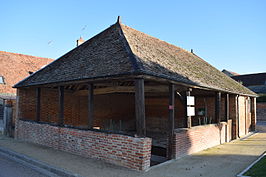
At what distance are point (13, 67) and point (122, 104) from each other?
39.9 feet

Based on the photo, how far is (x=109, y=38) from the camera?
8.62 metres

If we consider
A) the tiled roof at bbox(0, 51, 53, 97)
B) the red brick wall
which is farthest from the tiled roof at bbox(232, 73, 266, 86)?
the red brick wall

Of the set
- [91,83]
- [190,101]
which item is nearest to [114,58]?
[91,83]

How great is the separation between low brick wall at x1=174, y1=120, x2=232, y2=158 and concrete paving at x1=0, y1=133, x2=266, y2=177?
243mm

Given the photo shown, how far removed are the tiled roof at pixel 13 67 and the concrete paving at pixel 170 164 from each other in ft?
35.1

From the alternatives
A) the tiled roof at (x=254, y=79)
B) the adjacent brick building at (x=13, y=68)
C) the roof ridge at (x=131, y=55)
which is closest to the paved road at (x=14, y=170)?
the roof ridge at (x=131, y=55)

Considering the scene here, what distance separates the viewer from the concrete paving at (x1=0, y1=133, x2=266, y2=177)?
5.37 meters

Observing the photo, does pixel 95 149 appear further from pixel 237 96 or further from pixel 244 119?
pixel 244 119

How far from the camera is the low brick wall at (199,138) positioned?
6.95 m

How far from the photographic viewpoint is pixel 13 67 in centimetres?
1944

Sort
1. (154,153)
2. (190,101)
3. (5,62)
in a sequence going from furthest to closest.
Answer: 1. (5,62)
2. (154,153)
3. (190,101)

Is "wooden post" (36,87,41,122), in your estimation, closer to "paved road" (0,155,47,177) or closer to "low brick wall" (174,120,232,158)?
"paved road" (0,155,47,177)

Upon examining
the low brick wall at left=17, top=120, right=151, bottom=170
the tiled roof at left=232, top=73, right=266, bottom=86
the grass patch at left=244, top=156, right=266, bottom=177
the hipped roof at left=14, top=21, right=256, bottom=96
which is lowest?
the grass patch at left=244, top=156, right=266, bottom=177

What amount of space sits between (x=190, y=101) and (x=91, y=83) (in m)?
3.43
